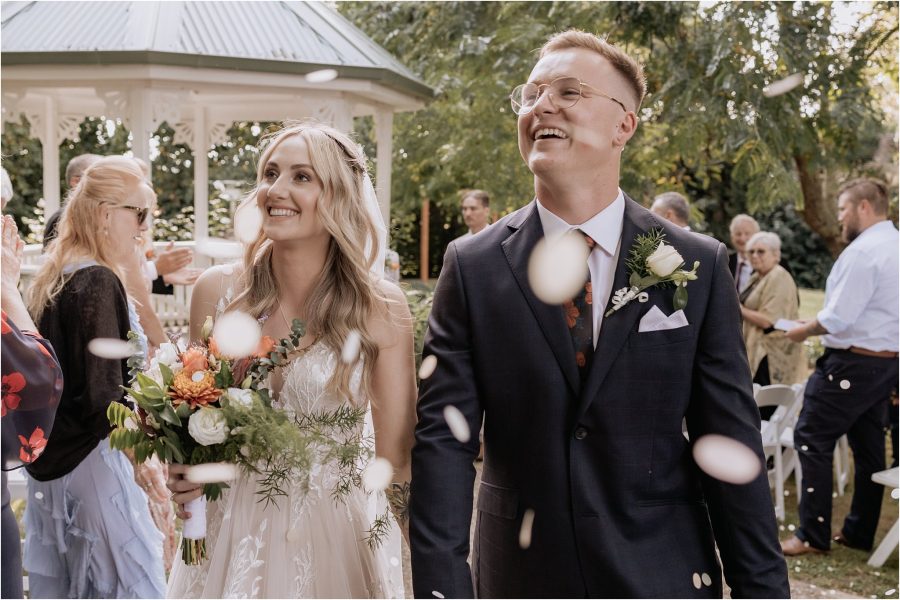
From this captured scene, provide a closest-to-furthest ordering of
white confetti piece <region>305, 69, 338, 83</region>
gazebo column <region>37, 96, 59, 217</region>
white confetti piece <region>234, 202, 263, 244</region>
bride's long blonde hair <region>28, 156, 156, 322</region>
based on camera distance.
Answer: white confetti piece <region>234, 202, 263, 244</region>, bride's long blonde hair <region>28, 156, 156, 322</region>, white confetti piece <region>305, 69, 338, 83</region>, gazebo column <region>37, 96, 59, 217</region>

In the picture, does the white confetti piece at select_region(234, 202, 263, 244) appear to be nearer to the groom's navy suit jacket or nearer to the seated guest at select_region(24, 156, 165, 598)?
the seated guest at select_region(24, 156, 165, 598)

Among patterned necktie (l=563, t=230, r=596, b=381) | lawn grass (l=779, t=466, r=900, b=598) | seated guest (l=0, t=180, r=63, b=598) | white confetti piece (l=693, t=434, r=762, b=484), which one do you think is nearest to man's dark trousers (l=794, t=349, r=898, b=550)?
lawn grass (l=779, t=466, r=900, b=598)

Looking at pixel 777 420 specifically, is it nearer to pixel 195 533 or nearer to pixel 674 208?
pixel 674 208

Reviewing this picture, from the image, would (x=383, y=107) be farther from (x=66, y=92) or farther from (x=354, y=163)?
(x=354, y=163)

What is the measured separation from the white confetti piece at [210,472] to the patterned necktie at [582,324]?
A: 111 cm

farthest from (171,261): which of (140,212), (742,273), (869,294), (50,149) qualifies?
(50,149)

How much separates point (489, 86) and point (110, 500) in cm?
897

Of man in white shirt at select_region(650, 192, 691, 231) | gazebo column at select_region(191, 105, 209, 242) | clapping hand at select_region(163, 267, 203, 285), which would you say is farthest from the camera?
gazebo column at select_region(191, 105, 209, 242)

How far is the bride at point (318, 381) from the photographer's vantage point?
298 centimetres

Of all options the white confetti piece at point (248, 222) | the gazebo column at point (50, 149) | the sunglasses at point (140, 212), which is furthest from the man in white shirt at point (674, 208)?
the gazebo column at point (50, 149)

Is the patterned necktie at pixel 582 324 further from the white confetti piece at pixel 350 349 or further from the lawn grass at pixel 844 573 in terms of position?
the lawn grass at pixel 844 573

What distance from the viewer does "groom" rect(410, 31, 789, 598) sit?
2305mm

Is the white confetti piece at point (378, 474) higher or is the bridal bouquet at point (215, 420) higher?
the bridal bouquet at point (215, 420)

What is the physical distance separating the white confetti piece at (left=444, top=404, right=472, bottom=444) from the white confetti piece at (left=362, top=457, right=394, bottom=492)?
66 centimetres
